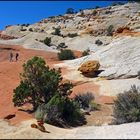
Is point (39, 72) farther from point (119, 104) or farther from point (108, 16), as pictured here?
point (108, 16)

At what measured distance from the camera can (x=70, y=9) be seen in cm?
12025

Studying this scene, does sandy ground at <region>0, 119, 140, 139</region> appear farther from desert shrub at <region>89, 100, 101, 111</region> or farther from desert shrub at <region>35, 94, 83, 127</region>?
desert shrub at <region>89, 100, 101, 111</region>

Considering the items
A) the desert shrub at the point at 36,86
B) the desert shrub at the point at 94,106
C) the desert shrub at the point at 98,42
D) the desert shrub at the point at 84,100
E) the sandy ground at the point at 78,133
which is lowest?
the sandy ground at the point at 78,133

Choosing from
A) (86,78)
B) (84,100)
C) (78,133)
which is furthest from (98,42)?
(78,133)

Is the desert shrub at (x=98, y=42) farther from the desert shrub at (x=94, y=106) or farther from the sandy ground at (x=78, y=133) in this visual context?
the sandy ground at (x=78, y=133)

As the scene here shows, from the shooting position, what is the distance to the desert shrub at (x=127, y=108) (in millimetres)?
18922

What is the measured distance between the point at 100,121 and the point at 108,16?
75.8 m

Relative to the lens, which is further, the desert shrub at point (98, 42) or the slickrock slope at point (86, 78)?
the desert shrub at point (98, 42)

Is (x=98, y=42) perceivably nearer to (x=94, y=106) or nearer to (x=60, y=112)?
(x=94, y=106)

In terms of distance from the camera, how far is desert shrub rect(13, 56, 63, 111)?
22781mm

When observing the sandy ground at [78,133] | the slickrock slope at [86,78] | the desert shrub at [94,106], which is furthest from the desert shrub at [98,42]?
the sandy ground at [78,133]

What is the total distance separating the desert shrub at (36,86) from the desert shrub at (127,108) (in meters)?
4.10

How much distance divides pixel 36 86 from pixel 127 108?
556 centimetres

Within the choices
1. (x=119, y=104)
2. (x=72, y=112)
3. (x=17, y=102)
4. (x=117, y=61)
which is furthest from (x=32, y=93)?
(x=117, y=61)
